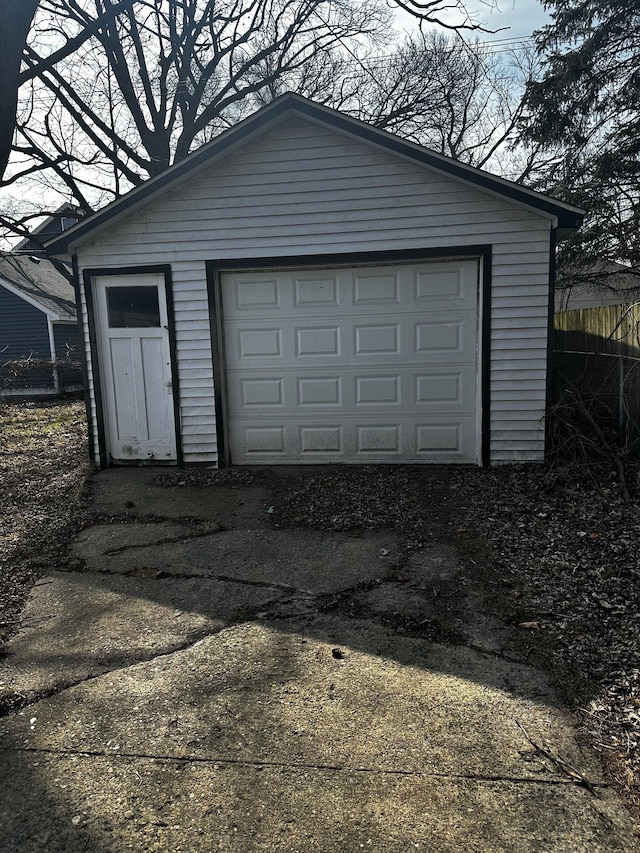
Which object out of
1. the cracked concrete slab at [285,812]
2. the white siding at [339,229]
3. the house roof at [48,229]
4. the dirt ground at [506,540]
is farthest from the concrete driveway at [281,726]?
the house roof at [48,229]

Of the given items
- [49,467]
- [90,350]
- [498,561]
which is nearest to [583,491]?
[498,561]

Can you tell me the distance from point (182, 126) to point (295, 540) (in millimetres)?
15212

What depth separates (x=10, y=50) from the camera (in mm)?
3686

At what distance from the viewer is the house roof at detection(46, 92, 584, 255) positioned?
6523 millimetres

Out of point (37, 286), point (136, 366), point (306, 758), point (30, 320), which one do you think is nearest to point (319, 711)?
point (306, 758)

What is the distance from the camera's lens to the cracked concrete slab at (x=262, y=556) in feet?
14.4

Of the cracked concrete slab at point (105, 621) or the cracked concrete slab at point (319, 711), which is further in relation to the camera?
the cracked concrete slab at point (105, 621)

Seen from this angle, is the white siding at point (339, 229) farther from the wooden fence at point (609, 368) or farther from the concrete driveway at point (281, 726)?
the concrete driveway at point (281, 726)

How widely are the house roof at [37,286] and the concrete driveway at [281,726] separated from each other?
18722 mm

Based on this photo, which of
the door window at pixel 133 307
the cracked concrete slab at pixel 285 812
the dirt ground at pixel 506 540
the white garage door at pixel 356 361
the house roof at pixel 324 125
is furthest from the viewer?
the door window at pixel 133 307

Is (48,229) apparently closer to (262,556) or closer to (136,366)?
(136,366)

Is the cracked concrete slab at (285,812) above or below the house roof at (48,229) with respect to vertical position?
below

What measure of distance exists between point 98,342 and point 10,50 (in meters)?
4.12

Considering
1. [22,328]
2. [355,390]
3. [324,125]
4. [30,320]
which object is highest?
[324,125]
